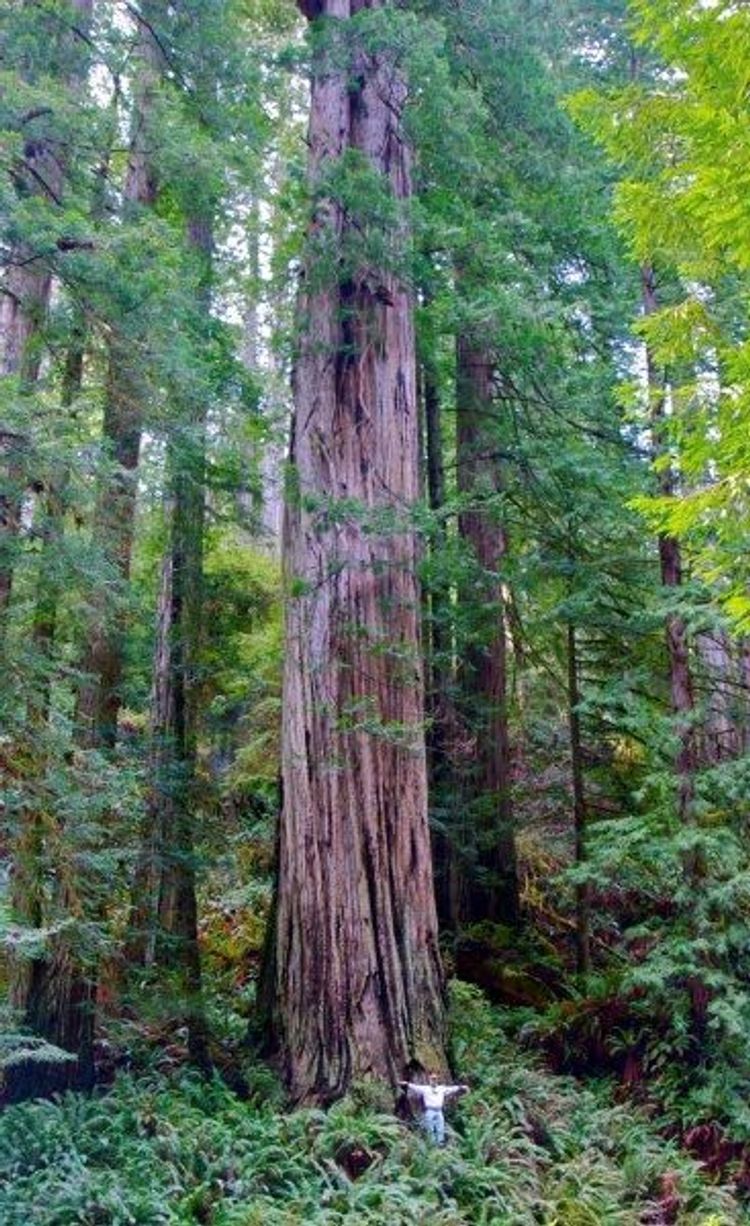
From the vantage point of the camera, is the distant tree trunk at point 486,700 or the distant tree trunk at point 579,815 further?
the distant tree trunk at point 486,700

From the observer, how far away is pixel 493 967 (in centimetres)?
848

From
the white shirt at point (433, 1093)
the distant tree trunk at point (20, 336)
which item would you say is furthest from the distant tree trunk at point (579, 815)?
the distant tree trunk at point (20, 336)

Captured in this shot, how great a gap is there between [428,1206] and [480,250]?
600 centimetres

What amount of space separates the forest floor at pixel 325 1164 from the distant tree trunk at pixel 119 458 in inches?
91.5

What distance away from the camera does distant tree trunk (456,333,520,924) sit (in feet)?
28.9

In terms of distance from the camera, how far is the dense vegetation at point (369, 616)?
497cm

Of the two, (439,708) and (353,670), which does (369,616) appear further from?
(439,708)

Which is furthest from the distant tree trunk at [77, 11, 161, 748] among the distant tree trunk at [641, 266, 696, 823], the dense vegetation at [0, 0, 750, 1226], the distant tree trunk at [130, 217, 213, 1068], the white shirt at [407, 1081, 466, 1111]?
the distant tree trunk at [641, 266, 696, 823]

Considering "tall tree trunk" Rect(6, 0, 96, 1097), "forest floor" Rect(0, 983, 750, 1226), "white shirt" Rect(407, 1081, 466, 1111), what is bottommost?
"forest floor" Rect(0, 983, 750, 1226)

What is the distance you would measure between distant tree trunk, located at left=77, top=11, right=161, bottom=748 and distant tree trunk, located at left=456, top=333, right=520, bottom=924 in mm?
3011

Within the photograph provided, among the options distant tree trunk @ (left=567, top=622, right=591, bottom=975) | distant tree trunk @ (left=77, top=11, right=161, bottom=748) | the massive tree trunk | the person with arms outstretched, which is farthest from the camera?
distant tree trunk @ (left=567, top=622, right=591, bottom=975)

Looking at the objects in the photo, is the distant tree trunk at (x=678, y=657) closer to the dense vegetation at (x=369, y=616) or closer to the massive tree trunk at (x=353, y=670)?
the dense vegetation at (x=369, y=616)

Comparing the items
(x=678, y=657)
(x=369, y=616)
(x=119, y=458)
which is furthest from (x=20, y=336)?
(x=678, y=657)

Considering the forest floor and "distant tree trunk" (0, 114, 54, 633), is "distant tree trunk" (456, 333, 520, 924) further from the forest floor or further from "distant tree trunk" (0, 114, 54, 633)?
"distant tree trunk" (0, 114, 54, 633)
